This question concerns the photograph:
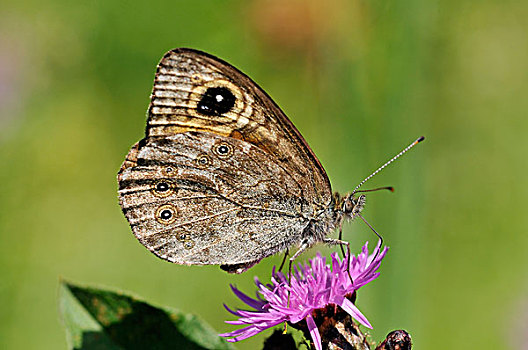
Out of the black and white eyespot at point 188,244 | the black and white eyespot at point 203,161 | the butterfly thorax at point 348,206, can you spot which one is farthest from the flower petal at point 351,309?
the black and white eyespot at point 203,161

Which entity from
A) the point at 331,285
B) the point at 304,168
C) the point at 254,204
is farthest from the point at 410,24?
the point at 331,285

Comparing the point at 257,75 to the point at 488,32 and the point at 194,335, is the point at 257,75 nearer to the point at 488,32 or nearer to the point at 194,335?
the point at 488,32

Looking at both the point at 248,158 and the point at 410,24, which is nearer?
the point at 248,158

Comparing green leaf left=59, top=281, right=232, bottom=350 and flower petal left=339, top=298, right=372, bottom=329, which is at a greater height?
green leaf left=59, top=281, right=232, bottom=350

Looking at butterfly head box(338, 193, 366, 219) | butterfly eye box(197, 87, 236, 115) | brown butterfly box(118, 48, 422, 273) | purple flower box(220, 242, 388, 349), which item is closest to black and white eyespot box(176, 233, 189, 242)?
brown butterfly box(118, 48, 422, 273)

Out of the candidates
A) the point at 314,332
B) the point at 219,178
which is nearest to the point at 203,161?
the point at 219,178

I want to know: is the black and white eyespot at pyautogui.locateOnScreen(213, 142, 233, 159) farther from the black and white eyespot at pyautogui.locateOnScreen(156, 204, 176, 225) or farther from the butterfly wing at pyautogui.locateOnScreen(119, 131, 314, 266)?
the black and white eyespot at pyautogui.locateOnScreen(156, 204, 176, 225)

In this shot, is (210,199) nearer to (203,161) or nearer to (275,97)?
(203,161)
